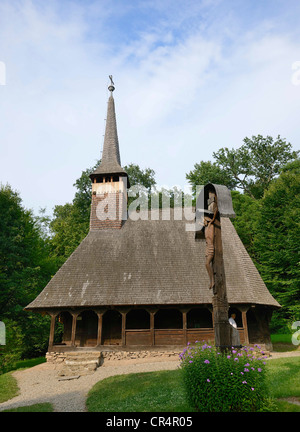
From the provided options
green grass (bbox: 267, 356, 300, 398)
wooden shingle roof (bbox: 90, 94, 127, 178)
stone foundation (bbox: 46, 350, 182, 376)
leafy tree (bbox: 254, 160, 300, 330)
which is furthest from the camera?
wooden shingle roof (bbox: 90, 94, 127, 178)

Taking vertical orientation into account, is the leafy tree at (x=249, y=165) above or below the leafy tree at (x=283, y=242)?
above

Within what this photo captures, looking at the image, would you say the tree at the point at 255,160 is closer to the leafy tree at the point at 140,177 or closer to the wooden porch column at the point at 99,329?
the leafy tree at the point at 140,177

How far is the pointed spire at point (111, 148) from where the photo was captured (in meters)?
23.1

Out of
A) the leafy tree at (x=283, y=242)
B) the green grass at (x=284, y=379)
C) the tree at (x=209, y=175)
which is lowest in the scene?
the green grass at (x=284, y=379)

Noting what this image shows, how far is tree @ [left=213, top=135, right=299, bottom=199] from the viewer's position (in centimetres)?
3797

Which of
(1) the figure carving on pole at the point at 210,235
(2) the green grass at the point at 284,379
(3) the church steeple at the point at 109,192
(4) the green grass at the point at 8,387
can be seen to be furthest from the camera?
(3) the church steeple at the point at 109,192

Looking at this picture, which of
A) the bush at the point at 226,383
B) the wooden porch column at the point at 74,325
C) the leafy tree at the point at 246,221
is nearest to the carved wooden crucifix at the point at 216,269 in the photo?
the bush at the point at 226,383

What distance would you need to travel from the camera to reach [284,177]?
963 inches

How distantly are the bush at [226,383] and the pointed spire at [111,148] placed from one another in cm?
1842

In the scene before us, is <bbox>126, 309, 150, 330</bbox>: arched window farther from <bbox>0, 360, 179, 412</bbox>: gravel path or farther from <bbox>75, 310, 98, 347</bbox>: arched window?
<bbox>0, 360, 179, 412</bbox>: gravel path

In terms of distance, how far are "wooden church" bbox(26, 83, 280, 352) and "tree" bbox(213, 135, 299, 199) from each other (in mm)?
18453

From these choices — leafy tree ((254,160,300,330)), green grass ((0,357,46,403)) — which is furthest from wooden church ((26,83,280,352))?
leafy tree ((254,160,300,330))

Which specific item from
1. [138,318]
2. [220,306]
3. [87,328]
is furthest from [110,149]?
[220,306]
